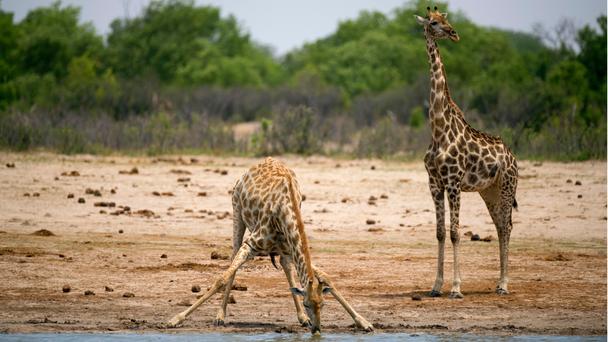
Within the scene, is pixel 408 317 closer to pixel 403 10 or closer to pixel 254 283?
pixel 254 283

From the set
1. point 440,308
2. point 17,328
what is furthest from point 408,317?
point 17,328

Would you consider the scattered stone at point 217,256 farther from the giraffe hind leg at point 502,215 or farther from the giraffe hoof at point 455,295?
the giraffe hind leg at point 502,215

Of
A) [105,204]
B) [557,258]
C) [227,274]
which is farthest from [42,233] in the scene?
[557,258]

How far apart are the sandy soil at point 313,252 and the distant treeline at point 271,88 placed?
10.1 feet

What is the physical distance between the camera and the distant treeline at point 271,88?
2472cm

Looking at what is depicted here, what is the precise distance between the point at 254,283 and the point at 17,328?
2.91 meters

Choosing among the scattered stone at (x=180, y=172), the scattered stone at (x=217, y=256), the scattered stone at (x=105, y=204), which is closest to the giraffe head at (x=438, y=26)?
the scattered stone at (x=217, y=256)

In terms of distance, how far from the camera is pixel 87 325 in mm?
10320

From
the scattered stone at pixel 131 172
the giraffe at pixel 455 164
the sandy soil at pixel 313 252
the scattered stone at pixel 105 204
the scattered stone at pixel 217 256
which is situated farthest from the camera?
the scattered stone at pixel 131 172

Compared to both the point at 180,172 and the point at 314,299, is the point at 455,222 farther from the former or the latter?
the point at 180,172

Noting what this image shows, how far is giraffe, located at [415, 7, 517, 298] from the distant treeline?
35.6 feet

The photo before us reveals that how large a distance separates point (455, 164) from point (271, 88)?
32.9 metres

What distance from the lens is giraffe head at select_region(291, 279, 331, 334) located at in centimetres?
920

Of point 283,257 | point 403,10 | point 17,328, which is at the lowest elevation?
point 17,328
